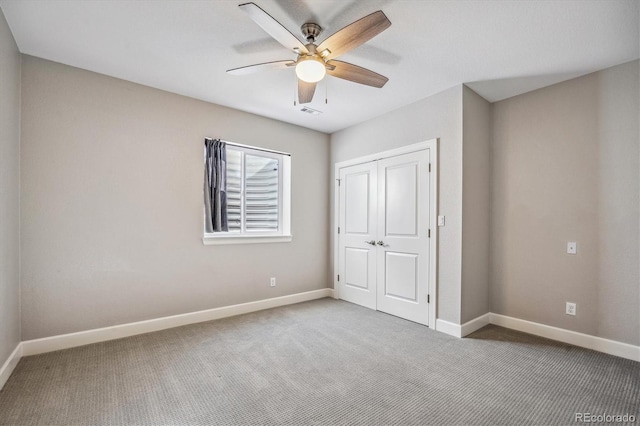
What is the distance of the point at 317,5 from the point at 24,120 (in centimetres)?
278

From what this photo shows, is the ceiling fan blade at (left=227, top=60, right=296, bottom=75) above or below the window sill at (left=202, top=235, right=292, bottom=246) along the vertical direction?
above

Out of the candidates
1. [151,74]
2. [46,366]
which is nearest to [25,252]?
[46,366]

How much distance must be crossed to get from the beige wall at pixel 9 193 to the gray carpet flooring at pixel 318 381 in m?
0.41

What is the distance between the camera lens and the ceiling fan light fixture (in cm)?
210

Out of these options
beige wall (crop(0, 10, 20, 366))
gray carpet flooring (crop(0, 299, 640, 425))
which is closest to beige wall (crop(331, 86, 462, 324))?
gray carpet flooring (crop(0, 299, 640, 425))

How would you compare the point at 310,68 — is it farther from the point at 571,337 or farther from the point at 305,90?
the point at 571,337

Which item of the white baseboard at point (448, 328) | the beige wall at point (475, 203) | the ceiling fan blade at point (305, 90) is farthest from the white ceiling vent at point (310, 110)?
the white baseboard at point (448, 328)

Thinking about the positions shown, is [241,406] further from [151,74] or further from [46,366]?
[151,74]

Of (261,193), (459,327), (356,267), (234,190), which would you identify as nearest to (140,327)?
(234,190)

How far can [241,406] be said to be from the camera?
1.95 m

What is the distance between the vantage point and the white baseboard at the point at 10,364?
2.15 metres

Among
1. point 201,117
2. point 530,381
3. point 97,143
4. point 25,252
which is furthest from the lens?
point 201,117

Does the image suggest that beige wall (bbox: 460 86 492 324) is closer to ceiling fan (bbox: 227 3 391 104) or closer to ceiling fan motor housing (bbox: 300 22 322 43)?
ceiling fan (bbox: 227 3 391 104)

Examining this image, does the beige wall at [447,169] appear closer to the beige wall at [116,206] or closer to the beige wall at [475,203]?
the beige wall at [475,203]
